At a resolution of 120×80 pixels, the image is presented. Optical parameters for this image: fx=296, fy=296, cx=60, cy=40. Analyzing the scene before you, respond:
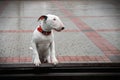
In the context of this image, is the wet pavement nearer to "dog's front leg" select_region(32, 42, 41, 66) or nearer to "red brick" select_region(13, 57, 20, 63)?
"red brick" select_region(13, 57, 20, 63)

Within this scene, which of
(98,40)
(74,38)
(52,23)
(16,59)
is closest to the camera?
(52,23)

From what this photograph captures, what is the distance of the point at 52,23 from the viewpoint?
2.97 m

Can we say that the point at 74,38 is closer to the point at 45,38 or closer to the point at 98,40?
the point at 98,40

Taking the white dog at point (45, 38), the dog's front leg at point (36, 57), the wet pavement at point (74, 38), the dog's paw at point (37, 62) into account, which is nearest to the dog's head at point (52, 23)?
the white dog at point (45, 38)

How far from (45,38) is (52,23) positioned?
21 cm

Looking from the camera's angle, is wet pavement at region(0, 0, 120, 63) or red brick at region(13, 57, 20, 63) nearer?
red brick at region(13, 57, 20, 63)

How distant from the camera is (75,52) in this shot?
181 inches

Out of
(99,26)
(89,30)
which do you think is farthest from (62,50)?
(99,26)

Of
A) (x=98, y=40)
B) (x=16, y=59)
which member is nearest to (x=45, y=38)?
(x=16, y=59)

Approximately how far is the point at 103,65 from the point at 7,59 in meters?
1.54

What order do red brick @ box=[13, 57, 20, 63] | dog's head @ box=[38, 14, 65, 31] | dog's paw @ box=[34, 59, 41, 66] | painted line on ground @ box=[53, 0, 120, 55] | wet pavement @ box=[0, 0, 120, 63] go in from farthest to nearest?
1. painted line on ground @ box=[53, 0, 120, 55]
2. wet pavement @ box=[0, 0, 120, 63]
3. red brick @ box=[13, 57, 20, 63]
4. dog's paw @ box=[34, 59, 41, 66]
5. dog's head @ box=[38, 14, 65, 31]

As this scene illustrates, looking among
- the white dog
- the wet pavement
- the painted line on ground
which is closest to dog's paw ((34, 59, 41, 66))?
the white dog

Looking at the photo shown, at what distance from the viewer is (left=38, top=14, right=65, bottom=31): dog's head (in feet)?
9.60
